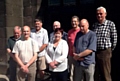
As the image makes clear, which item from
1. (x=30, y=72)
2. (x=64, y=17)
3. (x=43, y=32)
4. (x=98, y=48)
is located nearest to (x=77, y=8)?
(x=64, y=17)

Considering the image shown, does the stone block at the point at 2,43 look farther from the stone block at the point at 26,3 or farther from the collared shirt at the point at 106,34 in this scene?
the collared shirt at the point at 106,34

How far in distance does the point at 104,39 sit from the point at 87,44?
1.42 feet

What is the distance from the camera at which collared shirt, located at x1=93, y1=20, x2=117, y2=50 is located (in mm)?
4891

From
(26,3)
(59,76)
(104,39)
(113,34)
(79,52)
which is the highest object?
(26,3)

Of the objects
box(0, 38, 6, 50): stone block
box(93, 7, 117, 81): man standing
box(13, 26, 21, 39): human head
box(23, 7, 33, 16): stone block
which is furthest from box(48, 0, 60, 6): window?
box(93, 7, 117, 81): man standing

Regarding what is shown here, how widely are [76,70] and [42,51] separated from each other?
1256 mm

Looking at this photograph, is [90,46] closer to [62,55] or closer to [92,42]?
[92,42]

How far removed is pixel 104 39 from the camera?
4.91 m

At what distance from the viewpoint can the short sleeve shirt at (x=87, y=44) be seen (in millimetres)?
4676

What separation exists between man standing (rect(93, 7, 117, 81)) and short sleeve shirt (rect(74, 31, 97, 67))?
0.28 m

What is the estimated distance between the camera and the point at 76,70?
16.2 feet

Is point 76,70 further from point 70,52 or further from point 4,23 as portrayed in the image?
point 4,23

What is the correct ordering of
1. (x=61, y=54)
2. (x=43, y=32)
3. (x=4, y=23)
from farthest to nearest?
1. (x=4, y=23)
2. (x=43, y=32)
3. (x=61, y=54)

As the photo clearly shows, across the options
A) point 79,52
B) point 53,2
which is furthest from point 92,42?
point 53,2
